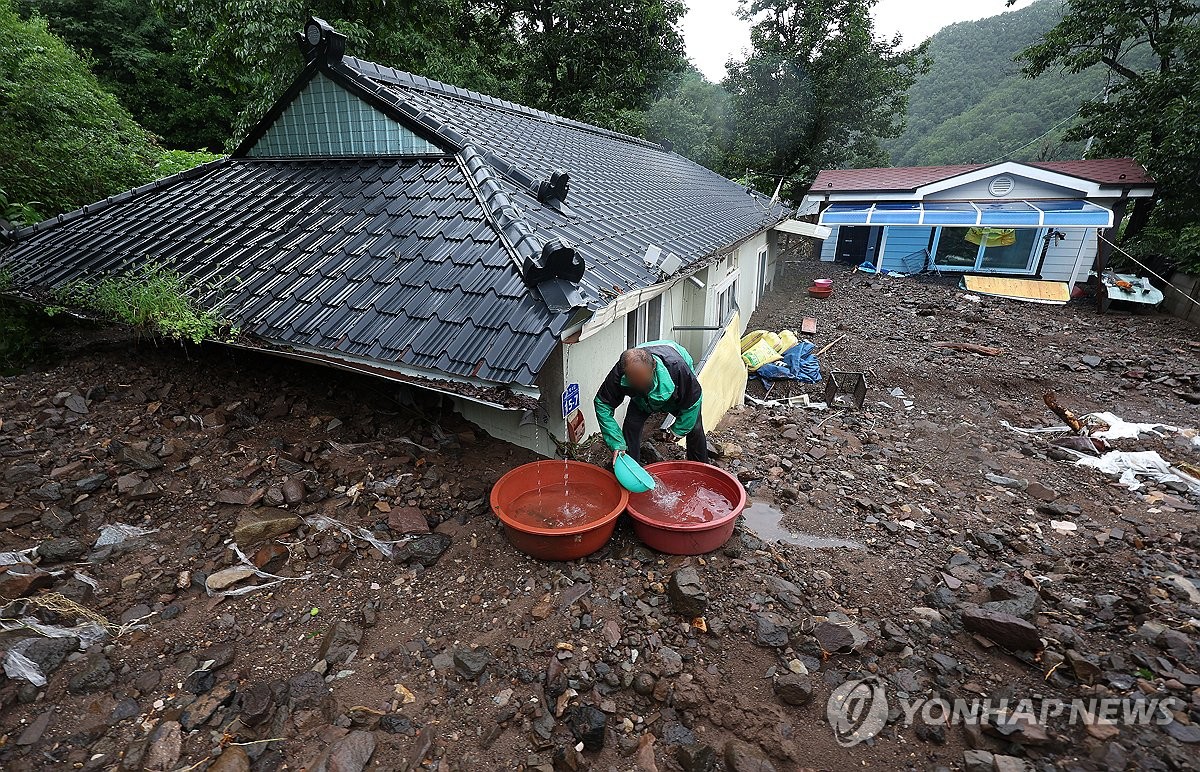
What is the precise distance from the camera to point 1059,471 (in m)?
6.04

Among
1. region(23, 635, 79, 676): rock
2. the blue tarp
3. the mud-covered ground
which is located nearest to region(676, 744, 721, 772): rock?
the mud-covered ground

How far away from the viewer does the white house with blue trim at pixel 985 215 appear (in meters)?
17.2

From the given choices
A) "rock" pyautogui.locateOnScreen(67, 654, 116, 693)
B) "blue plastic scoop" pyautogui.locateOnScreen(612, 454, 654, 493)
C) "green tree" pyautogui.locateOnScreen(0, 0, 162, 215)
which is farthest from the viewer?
"green tree" pyautogui.locateOnScreen(0, 0, 162, 215)

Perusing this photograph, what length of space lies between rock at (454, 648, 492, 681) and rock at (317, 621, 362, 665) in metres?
0.68

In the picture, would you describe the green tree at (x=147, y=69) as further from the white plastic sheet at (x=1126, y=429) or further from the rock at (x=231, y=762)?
the white plastic sheet at (x=1126, y=429)

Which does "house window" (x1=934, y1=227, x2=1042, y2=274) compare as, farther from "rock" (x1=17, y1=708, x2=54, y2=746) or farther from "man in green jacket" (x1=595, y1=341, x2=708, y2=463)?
"rock" (x1=17, y1=708, x2=54, y2=746)

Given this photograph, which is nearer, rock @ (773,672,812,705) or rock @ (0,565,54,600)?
rock @ (773,672,812,705)

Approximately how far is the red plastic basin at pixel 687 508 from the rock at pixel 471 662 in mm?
1447

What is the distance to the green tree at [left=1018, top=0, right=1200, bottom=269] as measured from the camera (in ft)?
51.3

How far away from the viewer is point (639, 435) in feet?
15.5

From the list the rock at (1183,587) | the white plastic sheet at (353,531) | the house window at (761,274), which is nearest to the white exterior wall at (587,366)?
the white plastic sheet at (353,531)

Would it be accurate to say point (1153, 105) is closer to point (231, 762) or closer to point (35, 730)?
point (231, 762)

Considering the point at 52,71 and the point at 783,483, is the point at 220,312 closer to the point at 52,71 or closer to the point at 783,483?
the point at 783,483

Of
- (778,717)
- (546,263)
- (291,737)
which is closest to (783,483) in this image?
(778,717)
